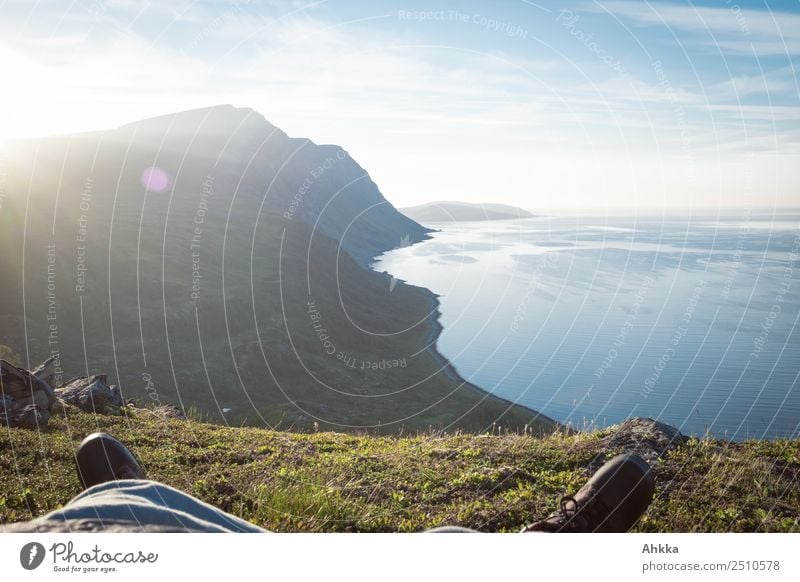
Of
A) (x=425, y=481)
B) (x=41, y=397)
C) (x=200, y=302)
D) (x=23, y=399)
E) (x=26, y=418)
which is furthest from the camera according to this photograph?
(x=200, y=302)

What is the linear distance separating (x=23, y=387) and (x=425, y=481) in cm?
953

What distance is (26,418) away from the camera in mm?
10469

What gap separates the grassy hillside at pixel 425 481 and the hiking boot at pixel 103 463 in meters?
0.83

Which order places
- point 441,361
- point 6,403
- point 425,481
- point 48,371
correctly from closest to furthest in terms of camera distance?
point 425,481 → point 6,403 → point 48,371 → point 441,361

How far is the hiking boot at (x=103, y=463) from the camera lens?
6109 mm

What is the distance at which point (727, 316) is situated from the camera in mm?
103250

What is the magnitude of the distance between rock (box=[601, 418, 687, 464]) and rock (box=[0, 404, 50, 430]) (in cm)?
1054

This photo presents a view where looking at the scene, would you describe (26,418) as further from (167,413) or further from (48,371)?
(48,371)

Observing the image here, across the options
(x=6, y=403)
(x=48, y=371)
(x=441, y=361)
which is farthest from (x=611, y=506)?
(x=441, y=361)

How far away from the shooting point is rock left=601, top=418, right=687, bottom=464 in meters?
8.21
